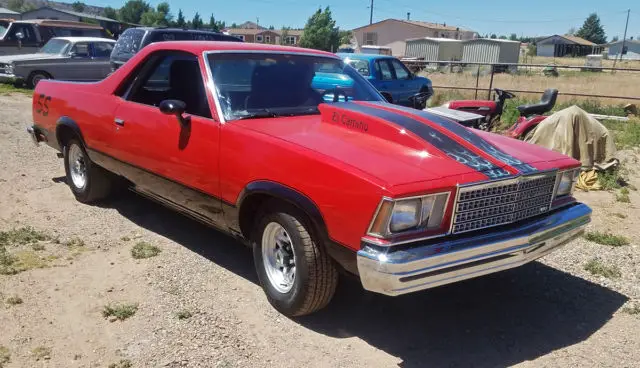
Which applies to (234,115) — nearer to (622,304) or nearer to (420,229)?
(420,229)

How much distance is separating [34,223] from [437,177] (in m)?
3.98

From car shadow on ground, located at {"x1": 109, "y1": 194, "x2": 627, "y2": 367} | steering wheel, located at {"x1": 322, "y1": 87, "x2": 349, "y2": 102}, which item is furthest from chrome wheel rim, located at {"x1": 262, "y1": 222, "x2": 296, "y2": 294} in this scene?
steering wheel, located at {"x1": 322, "y1": 87, "x2": 349, "y2": 102}

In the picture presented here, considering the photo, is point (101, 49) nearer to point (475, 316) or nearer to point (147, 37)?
point (147, 37)

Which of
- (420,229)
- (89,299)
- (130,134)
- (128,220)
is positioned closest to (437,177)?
(420,229)

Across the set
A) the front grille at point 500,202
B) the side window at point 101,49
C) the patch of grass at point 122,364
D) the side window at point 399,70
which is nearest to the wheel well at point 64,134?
the patch of grass at point 122,364

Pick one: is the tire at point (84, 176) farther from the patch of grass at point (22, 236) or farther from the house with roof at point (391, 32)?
the house with roof at point (391, 32)

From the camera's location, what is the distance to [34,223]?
517 cm

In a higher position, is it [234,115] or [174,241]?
[234,115]

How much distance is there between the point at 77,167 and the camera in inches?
230

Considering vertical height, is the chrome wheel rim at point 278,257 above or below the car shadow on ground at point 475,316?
above

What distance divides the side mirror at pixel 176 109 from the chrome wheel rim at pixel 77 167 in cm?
206

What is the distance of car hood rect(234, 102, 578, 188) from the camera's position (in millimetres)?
3041

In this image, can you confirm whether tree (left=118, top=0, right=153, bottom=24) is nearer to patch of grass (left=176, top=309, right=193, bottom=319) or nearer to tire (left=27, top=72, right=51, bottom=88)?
tire (left=27, top=72, right=51, bottom=88)

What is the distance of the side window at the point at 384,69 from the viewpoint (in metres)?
12.2
